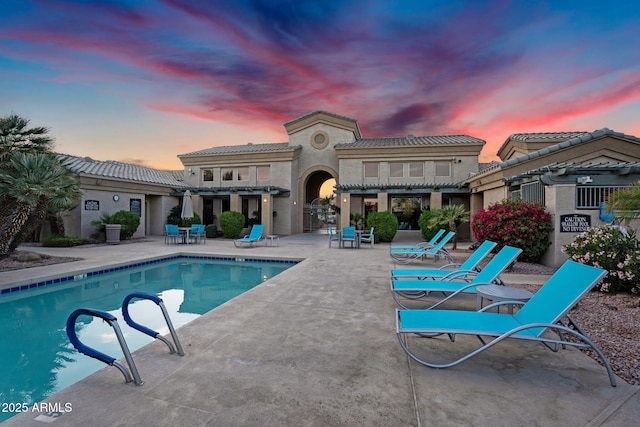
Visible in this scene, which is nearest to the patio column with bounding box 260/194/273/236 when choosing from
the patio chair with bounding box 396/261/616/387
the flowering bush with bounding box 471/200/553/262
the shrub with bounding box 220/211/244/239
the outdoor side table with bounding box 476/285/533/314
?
the shrub with bounding box 220/211/244/239

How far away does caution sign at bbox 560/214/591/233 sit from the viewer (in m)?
8.79

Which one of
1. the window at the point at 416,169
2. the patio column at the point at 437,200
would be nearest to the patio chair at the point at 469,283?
the patio column at the point at 437,200

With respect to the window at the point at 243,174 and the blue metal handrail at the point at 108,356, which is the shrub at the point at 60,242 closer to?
the window at the point at 243,174

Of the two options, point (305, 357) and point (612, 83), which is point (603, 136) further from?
point (305, 357)

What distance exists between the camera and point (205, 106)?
1694 centimetres

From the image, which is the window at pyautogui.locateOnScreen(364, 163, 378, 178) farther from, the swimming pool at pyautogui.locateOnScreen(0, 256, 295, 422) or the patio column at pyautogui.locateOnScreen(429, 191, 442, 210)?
the swimming pool at pyautogui.locateOnScreen(0, 256, 295, 422)

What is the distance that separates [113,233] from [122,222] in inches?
35.1

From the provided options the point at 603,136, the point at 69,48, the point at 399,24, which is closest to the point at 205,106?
the point at 69,48

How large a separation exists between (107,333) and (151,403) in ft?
11.4

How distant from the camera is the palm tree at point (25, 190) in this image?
30.4ft

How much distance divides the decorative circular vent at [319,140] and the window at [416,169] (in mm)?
6635

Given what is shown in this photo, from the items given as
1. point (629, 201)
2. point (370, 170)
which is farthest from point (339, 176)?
point (629, 201)

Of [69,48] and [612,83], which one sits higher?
[69,48]

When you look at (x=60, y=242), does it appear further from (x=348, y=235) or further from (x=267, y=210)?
(x=348, y=235)
